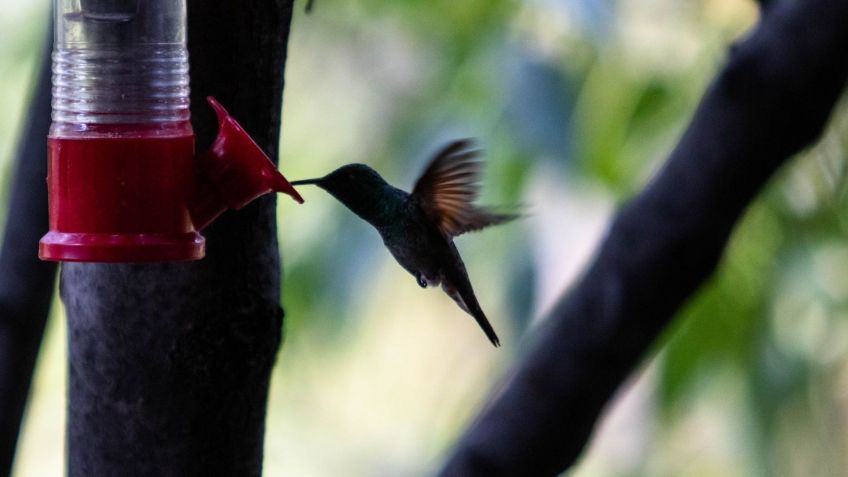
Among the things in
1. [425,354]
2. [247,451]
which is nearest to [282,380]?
[425,354]

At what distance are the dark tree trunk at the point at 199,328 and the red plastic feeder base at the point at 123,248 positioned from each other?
0.25 ft

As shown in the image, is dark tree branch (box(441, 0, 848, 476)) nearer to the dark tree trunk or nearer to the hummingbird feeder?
the dark tree trunk

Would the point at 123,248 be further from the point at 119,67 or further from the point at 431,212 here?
the point at 431,212

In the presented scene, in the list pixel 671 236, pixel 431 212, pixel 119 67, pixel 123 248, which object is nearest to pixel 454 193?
pixel 431 212

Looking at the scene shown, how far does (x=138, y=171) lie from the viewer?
1.16m

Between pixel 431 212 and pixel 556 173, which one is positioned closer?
pixel 431 212

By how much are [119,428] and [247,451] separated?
0.13 meters

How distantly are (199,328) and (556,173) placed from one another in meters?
1.01

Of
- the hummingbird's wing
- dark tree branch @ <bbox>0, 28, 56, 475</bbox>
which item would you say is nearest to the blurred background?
the hummingbird's wing

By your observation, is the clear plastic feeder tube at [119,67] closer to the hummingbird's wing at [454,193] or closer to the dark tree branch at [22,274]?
the dark tree branch at [22,274]

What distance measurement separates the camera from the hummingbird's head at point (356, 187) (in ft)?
5.06

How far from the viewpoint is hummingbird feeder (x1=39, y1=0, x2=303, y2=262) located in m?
1.09

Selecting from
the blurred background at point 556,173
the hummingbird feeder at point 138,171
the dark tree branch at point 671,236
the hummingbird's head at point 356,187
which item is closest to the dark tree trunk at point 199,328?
the hummingbird feeder at point 138,171

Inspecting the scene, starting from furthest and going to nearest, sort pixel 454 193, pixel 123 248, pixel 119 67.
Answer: pixel 454 193, pixel 119 67, pixel 123 248
